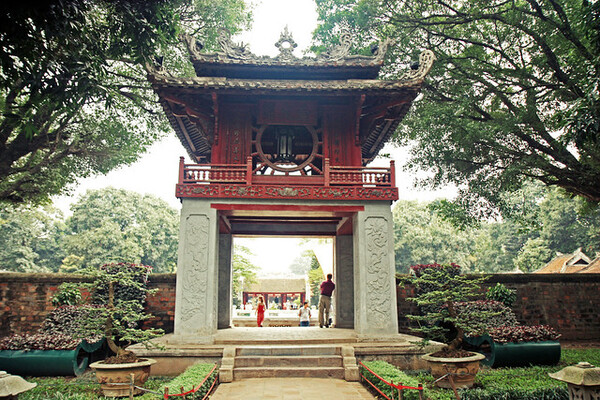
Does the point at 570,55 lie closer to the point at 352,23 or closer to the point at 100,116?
the point at 352,23

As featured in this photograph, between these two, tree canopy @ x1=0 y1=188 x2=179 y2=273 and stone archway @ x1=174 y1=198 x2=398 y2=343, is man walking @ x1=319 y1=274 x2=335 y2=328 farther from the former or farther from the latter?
tree canopy @ x1=0 y1=188 x2=179 y2=273

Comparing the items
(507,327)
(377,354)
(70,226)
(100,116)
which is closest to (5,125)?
(100,116)

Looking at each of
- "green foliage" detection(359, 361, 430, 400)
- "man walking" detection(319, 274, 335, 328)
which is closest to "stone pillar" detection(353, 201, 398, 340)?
"green foliage" detection(359, 361, 430, 400)

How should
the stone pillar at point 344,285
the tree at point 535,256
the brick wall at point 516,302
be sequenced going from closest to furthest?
the brick wall at point 516,302
the stone pillar at point 344,285
the tree at point 535,256

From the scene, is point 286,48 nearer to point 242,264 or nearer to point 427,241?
point 242,264

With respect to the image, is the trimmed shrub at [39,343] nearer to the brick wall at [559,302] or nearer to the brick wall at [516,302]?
the brick wall at [516,302]

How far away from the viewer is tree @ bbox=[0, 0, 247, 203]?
529 centimetres

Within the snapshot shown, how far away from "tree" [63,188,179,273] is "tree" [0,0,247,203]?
17030 mm

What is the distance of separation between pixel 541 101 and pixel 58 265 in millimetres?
35672

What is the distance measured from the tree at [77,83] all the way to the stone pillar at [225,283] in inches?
175

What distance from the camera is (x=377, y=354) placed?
25.5ft

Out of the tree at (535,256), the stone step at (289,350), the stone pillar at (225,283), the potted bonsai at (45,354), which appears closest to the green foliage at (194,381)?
the stone step at (289,350)

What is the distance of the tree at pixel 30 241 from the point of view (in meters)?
30.2

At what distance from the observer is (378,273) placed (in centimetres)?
879
